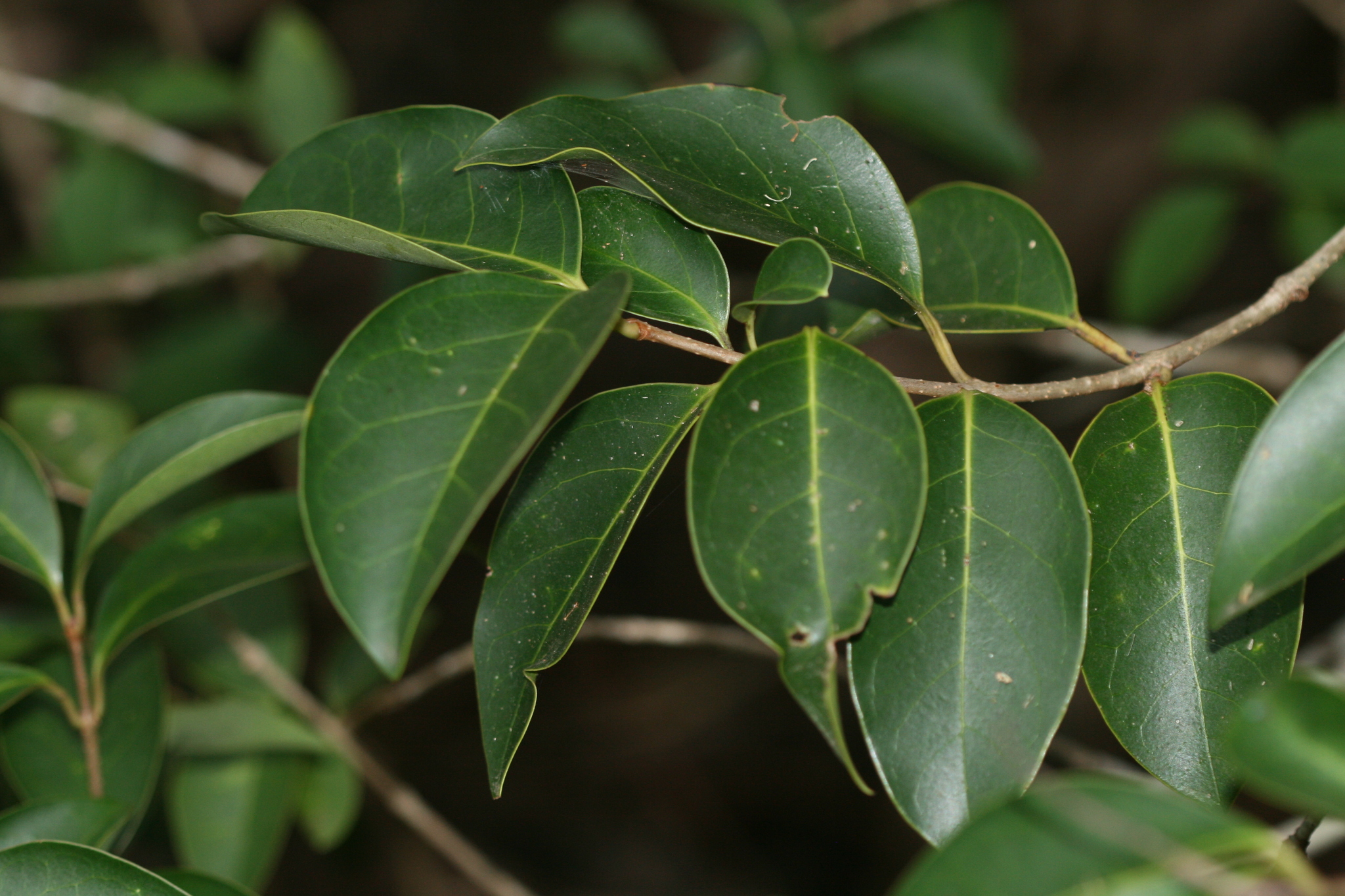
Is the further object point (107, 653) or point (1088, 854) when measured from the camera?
point (107, 653)

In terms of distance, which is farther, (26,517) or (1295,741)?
(26,517)

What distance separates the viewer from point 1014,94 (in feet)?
11.2

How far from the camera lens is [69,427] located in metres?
1.72

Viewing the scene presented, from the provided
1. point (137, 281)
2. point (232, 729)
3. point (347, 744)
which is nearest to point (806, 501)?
point (232, 729)

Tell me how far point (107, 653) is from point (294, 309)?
2.81 m

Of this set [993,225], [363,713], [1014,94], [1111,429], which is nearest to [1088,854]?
[1111,429]

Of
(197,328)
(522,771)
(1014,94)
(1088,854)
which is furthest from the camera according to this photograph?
(1014,94)

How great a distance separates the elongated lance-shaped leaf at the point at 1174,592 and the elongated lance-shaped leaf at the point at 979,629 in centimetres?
8

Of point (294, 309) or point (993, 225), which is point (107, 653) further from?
point (294, 309)

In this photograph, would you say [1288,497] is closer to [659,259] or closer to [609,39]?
[659,259]

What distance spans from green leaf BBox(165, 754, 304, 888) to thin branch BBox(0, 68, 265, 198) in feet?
3.70

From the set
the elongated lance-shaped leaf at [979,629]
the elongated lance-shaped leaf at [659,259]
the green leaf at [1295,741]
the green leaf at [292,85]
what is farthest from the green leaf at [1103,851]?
the green leaf at [292,85]

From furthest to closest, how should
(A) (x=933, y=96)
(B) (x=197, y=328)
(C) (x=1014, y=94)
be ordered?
(C) (x=1014, y=94) < (B) (x=197, y=328) < (A) (x=933, y=96)

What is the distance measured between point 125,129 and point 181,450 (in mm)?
1529
